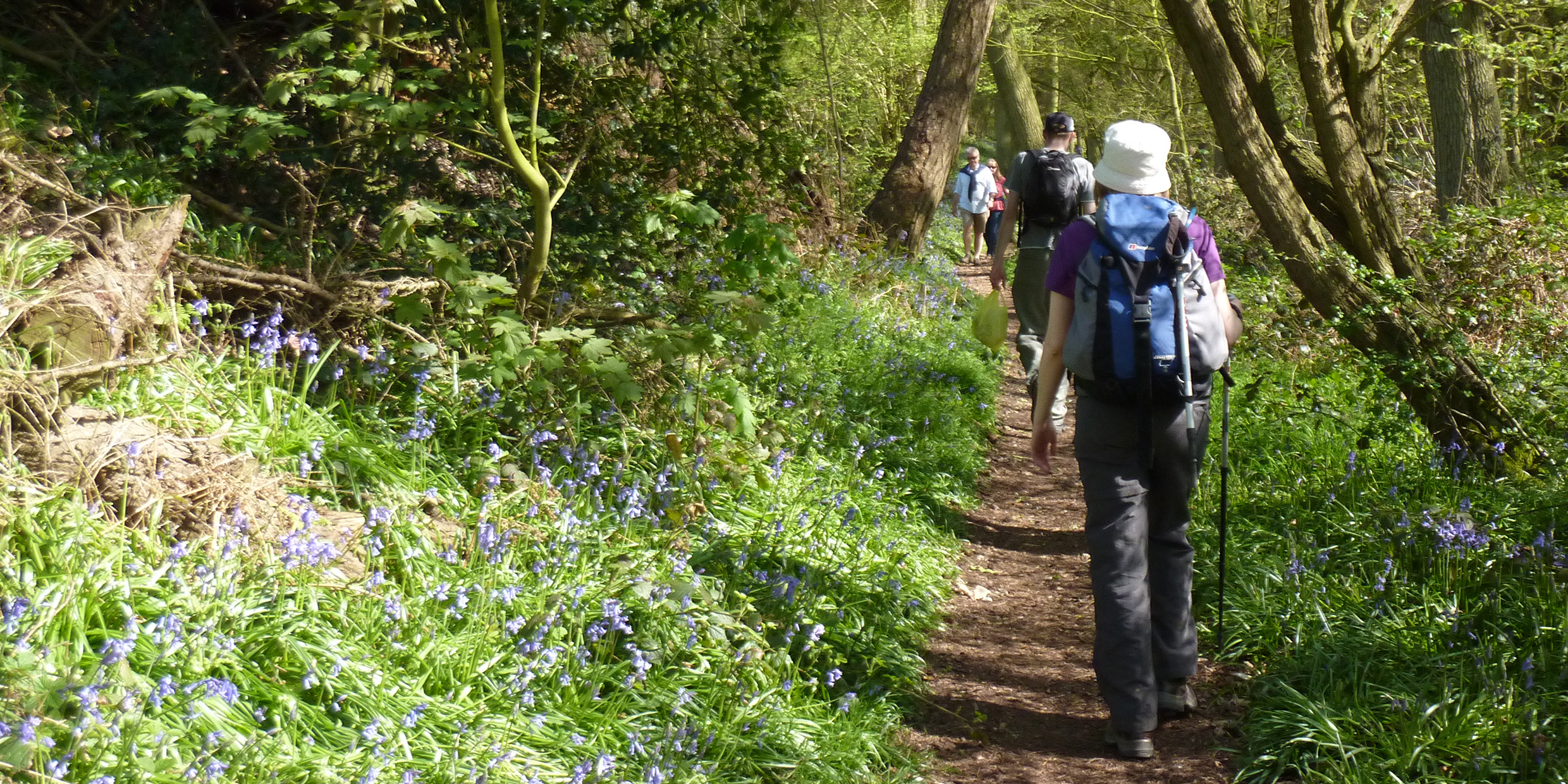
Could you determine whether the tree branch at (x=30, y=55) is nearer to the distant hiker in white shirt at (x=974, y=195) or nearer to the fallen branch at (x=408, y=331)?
the fallen branch at (x=408, y=331)

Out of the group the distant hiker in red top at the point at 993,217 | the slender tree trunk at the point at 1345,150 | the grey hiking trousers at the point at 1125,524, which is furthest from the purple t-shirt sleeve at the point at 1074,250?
the distant hiker in red top at the point at 993,217

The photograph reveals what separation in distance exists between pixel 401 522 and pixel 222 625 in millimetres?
885

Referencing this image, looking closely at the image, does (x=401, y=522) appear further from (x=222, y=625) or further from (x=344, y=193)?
(x=344, y=193)

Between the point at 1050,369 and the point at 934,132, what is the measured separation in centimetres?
846

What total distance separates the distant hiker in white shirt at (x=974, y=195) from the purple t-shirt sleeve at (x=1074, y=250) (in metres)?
12.5

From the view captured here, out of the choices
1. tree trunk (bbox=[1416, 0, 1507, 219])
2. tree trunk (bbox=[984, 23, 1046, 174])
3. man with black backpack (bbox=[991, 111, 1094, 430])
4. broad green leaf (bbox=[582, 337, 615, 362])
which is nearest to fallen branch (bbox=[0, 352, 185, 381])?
broad green leaf (bbox=[582, 337, 615, 362])

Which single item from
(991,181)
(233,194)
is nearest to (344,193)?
(233,194)

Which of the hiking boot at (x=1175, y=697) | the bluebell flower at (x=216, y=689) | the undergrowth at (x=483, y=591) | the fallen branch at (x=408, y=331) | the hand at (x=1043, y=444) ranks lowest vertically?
the hiking boot at (x=1175, y=697)

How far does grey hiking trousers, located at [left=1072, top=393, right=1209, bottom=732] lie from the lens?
3.73m

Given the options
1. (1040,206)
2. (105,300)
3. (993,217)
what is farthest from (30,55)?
(993,217)

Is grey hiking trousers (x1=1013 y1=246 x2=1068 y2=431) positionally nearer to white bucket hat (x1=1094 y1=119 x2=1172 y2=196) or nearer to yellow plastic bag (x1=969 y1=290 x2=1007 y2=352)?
yellow plastic bag (x1=969 y1=290 x2=1007 y2=352)

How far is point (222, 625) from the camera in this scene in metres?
3.08

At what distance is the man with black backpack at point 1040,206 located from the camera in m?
6.82

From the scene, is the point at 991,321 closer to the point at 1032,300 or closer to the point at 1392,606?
the point at 1032,300
